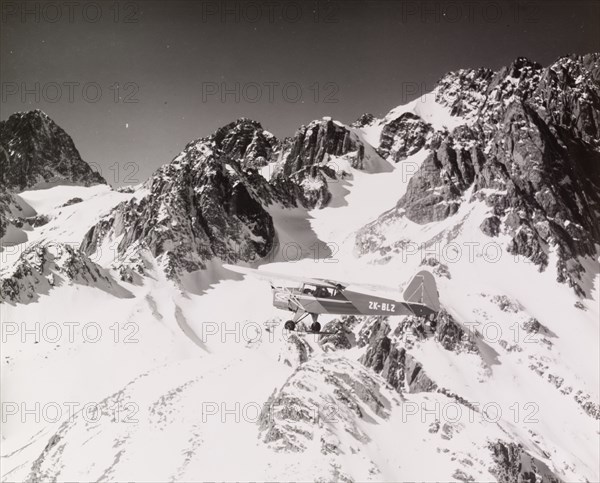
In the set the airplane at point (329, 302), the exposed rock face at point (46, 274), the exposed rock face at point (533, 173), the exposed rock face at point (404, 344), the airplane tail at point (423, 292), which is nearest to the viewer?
the airplane at point (329, 302)

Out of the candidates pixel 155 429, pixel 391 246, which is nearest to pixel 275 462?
pixel 155 429

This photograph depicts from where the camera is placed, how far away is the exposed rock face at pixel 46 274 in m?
99.5

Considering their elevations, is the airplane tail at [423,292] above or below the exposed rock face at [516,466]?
above

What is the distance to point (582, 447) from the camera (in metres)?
84.1

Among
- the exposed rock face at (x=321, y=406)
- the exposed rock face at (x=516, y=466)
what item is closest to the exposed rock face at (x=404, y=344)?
the exposed rock face at (x=321, y=406)

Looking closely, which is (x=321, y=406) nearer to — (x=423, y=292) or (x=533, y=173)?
(x=423, y=292)

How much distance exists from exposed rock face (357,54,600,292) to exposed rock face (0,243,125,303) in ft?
243

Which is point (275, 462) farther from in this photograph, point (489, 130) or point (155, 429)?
point (489, 130)

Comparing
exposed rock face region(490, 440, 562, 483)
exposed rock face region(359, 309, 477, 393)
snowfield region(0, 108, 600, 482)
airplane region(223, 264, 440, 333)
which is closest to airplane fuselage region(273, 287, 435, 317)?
airplane region(223, 264, 440, 333)

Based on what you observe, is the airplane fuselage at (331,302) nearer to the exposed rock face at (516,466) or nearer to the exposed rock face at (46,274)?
the exposed rock face at (516,466)

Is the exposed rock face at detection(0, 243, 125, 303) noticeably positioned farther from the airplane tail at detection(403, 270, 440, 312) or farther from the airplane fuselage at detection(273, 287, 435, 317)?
the airplane tail at detection(403, 270, 440, 312)

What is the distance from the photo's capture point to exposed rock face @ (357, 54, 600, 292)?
13075 cm

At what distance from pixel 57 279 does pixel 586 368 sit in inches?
4176

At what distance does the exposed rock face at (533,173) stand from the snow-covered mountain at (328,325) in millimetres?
670
